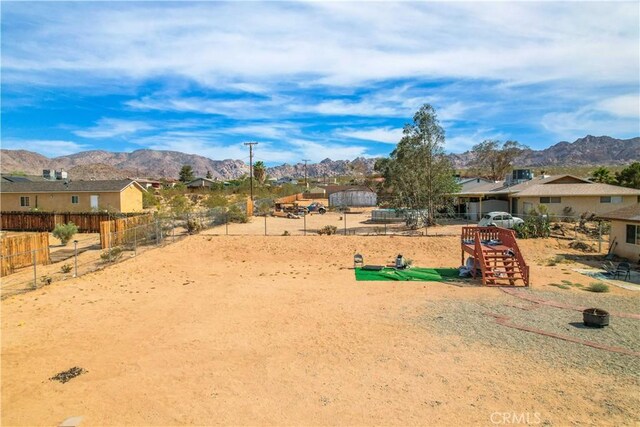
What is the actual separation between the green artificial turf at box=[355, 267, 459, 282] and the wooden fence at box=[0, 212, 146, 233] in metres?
25.0

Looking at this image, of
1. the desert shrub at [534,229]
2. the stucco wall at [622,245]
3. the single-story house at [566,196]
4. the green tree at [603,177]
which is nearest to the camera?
the stucco wall at [622,245]

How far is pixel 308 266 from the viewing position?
23234 mm

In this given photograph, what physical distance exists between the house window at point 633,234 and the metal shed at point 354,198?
44.3 meters

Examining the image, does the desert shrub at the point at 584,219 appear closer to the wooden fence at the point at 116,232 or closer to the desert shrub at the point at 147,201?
the wooden fence at the point at 116,232

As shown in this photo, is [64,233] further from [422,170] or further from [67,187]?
[422,170]

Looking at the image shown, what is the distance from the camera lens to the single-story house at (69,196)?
4466 centimetres

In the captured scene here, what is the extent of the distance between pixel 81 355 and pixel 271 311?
593 cm

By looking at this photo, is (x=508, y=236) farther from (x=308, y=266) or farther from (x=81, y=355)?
(x=81, y=355)

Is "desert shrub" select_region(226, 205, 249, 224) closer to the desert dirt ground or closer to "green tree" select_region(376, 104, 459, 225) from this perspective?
"green tree" select_region(376, 104, 459, 225)

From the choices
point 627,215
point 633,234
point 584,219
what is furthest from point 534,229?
point 584,219

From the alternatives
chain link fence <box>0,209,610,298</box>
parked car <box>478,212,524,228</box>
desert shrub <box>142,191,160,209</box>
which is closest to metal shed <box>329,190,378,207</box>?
chain link fence <box>0,209,610,298</box>

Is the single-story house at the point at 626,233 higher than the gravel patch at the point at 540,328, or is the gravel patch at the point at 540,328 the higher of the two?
the single-story house at the point at 626,233

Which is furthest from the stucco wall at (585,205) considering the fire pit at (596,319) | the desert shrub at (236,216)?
the fire pit at (596,319)

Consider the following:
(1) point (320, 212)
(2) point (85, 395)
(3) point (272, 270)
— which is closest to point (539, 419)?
(2) point (85, 395)
